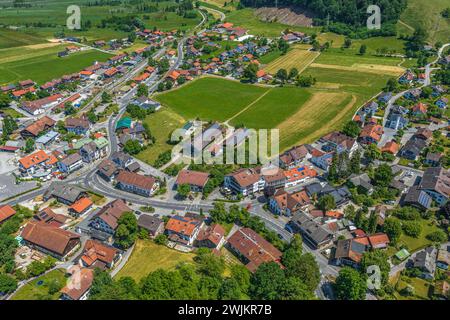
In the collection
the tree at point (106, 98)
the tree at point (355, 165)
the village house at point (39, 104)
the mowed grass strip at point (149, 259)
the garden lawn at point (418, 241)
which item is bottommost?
the mowed grass strip at point (149, 259)

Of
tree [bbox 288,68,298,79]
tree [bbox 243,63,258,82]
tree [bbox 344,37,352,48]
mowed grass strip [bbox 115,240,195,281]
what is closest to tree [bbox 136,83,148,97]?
tree [bbox 243,63,258,82]

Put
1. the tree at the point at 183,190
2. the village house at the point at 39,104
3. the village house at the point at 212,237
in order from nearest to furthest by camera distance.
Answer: the village house at the point at 212,237
the tree at the point at 183,190
the village house at the point at 39,104

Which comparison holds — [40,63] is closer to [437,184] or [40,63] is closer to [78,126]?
[78,126]

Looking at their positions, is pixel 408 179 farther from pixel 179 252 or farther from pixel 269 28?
pixel 269 28

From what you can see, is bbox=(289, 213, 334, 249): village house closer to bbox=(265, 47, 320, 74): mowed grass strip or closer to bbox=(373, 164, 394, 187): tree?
bbox=(373, 164, 394, 187): tree

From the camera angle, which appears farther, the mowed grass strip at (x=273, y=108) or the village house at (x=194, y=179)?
the mowed grass strip at (x=273, y=108)

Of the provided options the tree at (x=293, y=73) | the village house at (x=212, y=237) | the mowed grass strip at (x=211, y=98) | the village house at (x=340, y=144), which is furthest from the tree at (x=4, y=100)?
the village house at (x=340, y=144)

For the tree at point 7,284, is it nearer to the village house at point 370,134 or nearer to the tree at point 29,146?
the tree at point 29,146
